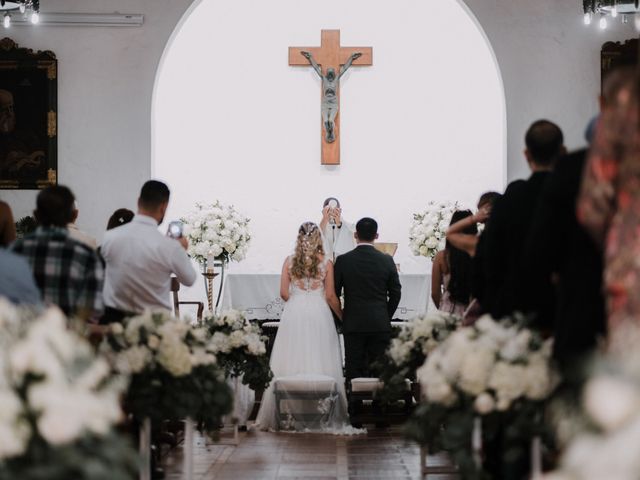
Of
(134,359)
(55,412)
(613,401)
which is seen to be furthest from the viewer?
(134,359)

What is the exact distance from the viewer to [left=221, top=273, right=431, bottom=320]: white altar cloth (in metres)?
10.4

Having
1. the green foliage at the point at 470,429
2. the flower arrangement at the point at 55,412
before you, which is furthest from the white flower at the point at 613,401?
the green foliage at the point at 470,429

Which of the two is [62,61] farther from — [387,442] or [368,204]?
[387,442]

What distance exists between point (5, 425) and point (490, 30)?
9447 mm

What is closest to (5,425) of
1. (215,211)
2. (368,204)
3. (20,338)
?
(20,338)

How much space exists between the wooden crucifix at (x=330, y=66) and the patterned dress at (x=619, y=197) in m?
10.3

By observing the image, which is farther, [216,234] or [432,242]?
[432,242]

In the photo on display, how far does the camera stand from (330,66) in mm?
13414

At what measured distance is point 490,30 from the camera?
37.6 feet

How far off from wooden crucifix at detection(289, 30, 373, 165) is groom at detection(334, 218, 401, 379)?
3938 mm

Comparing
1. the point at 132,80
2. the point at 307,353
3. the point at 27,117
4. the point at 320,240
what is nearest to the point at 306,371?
the point at 307,353

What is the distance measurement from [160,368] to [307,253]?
445 cm

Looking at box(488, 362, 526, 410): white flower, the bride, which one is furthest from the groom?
box(488, 362, 526, 410): white flower

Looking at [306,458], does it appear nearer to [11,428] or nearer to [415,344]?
[415,344]
